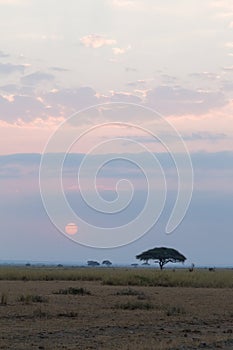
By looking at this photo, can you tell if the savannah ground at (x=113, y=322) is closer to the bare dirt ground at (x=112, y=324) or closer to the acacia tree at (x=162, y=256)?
the bare dirt ground at (x=112, y=324)

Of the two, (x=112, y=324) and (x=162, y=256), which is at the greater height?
(x=162, y=256)

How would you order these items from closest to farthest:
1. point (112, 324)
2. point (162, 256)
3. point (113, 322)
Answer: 1. point (112, 324)
2. point (113, 322)
3. point (162, 256)

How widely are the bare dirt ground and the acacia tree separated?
66108 mm

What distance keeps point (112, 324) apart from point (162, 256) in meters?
78.4

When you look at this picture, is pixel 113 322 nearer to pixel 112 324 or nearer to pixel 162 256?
pixel 112 324

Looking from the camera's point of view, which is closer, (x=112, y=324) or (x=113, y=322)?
(x=112, y=324)

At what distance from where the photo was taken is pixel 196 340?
1928 cm

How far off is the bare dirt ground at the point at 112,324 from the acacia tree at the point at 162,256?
217ft

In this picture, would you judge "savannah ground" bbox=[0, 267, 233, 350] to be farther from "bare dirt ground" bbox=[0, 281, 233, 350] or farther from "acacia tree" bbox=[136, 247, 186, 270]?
"acacia tree" bbox=[136, 247, 186, 270]

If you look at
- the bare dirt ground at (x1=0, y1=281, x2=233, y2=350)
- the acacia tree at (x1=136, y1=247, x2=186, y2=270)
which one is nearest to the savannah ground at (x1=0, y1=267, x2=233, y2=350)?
the bare dirt ground at (x1=0, y1=281, x2=233, y2=350)

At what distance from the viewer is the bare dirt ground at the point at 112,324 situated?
18.6 metres

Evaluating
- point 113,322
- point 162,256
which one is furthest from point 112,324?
point 162,256

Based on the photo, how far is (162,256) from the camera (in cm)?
10119

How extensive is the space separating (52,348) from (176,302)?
1619cm
